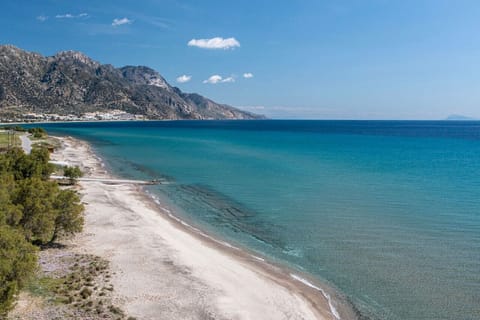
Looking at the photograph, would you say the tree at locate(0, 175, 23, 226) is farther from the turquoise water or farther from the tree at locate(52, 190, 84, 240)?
the turquoise water

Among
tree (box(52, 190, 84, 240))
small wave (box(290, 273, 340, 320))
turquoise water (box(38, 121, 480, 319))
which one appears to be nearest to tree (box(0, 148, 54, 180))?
turquoise water (box(38, 121, 480, 319))

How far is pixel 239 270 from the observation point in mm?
23250

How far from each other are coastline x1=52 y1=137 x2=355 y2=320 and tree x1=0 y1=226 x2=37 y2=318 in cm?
433

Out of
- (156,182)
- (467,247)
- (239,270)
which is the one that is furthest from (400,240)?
(156,182)

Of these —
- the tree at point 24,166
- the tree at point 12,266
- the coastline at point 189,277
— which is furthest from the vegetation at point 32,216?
the tree at point 24,166

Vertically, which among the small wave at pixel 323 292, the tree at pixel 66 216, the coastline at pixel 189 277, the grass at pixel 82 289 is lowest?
the small wave at pixel 323 292

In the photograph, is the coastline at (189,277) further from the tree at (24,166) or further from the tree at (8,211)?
the tree at (24,166)

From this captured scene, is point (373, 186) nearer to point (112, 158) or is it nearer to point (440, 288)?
point (440, 288)

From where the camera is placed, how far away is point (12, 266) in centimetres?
1694

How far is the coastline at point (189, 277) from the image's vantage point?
18.3 metres

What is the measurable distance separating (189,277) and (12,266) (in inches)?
348

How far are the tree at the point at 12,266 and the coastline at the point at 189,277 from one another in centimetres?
433

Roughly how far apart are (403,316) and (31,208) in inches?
896

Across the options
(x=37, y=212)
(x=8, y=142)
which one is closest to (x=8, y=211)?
(x=37, y=212)
